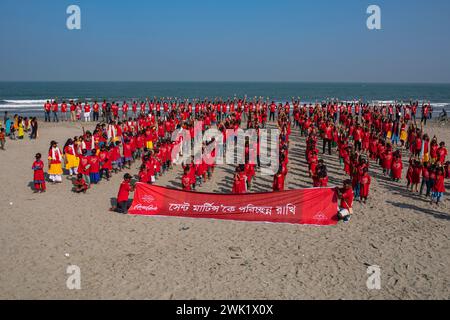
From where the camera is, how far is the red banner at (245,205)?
11.4 m

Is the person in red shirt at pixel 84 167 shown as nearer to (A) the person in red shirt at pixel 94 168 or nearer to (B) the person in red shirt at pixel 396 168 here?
(A) the person in red shirt at pixel 94 168

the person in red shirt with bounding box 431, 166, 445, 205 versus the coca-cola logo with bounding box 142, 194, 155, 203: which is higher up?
the person in red shirt with bounding box 431, 166, 445, 205

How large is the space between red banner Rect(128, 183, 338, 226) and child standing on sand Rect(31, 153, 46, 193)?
4347 mm

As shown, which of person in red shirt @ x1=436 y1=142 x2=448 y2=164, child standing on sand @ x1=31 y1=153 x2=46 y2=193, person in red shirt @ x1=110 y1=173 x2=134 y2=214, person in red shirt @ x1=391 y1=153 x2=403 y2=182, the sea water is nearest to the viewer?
person in red shirt @ x1=110 y1=173 x2=134 y2=214

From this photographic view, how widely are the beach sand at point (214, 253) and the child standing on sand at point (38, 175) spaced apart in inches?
33.2

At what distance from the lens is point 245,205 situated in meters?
11.6

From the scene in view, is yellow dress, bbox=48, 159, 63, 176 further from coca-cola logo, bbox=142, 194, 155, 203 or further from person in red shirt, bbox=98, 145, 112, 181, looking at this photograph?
coca-cola logo, bbox=142, 194, 155, 203

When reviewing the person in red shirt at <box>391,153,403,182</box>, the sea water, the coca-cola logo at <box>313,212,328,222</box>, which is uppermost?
the sea water

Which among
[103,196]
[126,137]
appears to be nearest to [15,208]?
[103,196]

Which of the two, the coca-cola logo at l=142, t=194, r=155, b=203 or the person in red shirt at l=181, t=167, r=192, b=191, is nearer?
the coca-cola logo at l=142, t=194, r=155, b=203

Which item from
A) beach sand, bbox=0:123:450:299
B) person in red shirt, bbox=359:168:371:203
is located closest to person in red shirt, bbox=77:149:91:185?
beach sand, bbox=0:123:450:299

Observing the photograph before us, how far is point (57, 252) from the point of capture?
31.6 ft

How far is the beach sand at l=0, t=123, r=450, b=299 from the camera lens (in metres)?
8.02
